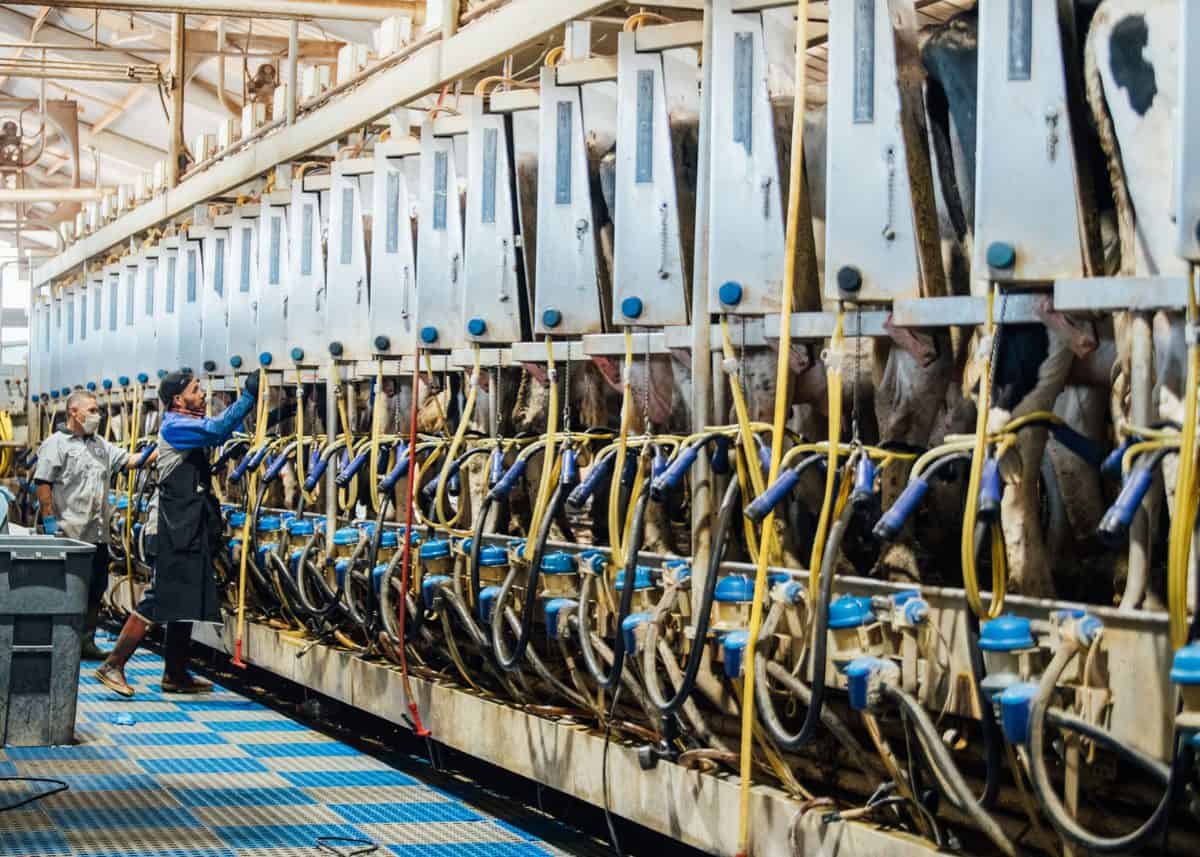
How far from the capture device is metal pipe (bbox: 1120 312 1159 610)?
11.0 ft

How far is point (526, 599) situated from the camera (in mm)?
5148

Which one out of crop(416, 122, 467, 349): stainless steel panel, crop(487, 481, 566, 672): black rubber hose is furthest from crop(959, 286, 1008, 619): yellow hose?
crop(416, 122, 467, 349): stainless steel panel

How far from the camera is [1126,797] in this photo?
11.7 feet

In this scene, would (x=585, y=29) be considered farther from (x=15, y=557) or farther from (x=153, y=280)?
(x=153, y=280)

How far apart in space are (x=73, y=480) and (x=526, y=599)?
4.19 metres

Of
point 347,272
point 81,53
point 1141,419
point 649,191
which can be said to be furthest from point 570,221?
point 81,53

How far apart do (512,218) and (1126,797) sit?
10.1ft

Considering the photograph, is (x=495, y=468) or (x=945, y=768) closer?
(x=945, y=768)

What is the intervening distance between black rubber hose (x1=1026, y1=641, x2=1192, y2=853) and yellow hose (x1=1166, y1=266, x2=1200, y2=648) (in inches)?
9.1

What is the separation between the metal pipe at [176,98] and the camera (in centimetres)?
1027

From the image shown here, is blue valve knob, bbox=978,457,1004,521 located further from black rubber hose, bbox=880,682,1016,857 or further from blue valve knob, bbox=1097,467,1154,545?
black rubber hose, bbox=880,682,1016,857

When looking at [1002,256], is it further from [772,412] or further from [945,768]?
[772,412]

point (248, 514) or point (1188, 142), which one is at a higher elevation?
point (1188, 142)

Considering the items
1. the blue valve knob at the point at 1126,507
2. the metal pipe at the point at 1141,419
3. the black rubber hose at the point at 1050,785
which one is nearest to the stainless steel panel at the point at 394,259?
the metal pipe at the point at 1141,419
